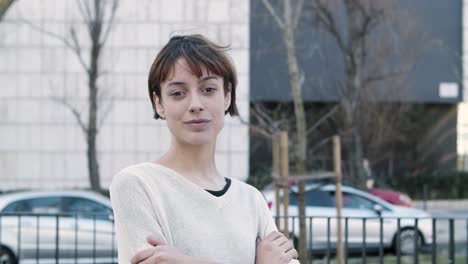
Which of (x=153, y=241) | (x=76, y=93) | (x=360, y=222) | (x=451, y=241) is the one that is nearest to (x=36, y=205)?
(x=360, y=222)

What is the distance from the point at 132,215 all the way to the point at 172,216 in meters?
0.11

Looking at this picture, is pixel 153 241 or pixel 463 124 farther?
pixel 463 124

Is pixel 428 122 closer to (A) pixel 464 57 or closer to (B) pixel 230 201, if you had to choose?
(A) pixel 464 57

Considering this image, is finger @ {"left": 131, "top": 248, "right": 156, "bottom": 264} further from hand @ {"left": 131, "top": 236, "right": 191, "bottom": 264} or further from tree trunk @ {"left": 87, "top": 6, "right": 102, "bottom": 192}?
tree trunk @ {"left": 87, "top": 6, "right": 102, "bottom": 192}

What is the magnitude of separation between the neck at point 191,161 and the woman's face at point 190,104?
1.1 inches

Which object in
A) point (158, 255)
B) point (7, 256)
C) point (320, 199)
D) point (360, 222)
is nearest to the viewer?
point (158, 255)

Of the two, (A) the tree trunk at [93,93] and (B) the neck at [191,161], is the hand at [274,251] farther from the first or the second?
(A) the tree trunk at [93,93]

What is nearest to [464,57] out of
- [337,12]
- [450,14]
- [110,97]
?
[450,14]

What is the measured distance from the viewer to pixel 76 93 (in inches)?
889

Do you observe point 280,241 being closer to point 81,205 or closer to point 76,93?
point 81,205

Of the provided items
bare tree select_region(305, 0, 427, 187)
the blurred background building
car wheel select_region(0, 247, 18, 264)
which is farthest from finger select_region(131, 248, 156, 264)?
the blurred background building

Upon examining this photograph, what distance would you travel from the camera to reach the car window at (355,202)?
13.5m

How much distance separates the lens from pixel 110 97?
2238 cm

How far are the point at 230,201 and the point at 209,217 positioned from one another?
0.36 feet
